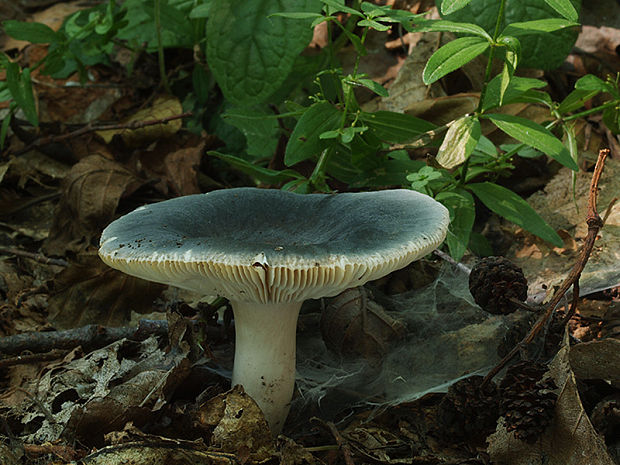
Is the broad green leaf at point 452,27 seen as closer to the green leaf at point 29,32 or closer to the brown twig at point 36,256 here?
the brown twig at point 36,256

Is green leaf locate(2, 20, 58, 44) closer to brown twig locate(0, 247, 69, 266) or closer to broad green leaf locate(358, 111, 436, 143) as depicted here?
brown twig locate(0, 247, 69, 266)

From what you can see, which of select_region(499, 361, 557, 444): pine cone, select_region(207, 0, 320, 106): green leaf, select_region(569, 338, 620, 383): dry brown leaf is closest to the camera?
select_region(499, 361, 557, 444): pine cone

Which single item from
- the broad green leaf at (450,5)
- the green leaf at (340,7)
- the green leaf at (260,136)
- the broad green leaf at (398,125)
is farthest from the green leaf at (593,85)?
the green leaf at (260,136)

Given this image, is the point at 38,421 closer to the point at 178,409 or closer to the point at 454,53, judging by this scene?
the point at 178,409

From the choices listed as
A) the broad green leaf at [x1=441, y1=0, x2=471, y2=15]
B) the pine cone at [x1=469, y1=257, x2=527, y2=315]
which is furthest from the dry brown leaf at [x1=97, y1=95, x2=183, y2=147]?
the pine cone at [x1=469, y1=257, x2=527, y2=315]

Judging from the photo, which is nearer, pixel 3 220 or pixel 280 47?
pixel 280 47

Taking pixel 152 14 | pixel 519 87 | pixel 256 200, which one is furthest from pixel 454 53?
pixel 152 14
